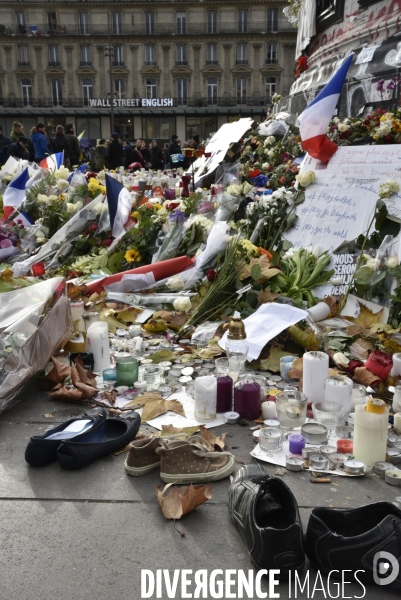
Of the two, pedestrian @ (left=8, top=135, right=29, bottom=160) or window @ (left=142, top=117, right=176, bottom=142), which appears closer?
pedestrian @ (left=8, top=135, right=29, bottom=160)

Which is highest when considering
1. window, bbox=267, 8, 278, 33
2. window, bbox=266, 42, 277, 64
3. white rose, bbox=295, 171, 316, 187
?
window, bbox=267, 8, 278, 33

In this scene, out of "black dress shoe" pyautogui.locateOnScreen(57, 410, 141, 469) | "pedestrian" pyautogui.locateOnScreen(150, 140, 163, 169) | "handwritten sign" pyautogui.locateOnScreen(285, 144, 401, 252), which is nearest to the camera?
"black dress shoe" pyautogui.locateOnScreen(57, 410, 141, 469)

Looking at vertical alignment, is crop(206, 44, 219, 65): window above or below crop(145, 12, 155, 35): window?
below

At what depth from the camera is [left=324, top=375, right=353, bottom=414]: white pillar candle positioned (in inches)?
118

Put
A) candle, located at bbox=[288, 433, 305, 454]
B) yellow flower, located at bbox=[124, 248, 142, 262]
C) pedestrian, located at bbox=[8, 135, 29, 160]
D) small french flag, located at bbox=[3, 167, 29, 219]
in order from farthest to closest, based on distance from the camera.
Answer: pedestrian, located at bbox=[8, 135, 29, 160] → small french flag, located at bbox=[3, 167, 29, 219] → yellow flower, located at bbox=[124, 248, 142, 262] → candle, located at bbox=[288, 433, 305, 454]

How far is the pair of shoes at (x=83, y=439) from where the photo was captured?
2561mm

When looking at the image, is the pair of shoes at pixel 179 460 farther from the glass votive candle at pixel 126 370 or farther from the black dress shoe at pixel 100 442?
the glass votive candle at pixel 126 370

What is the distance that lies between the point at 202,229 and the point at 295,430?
2.82 m

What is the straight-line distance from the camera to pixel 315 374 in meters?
3.11

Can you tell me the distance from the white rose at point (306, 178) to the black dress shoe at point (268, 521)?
11.1ft

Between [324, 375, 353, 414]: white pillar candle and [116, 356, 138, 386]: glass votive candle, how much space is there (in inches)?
42.8

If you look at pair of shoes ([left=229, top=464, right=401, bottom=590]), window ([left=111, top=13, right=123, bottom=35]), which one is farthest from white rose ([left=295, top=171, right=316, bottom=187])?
window ([left=111, top=13, right=123, bottom=35])

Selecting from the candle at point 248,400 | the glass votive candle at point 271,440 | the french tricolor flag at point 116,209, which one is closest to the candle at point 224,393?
the candle at point 248,400

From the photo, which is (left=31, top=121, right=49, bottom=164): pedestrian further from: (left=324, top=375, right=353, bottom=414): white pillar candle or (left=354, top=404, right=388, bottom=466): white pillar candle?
(left=354, top=404, right=388, bottom=466): white pillar candle
